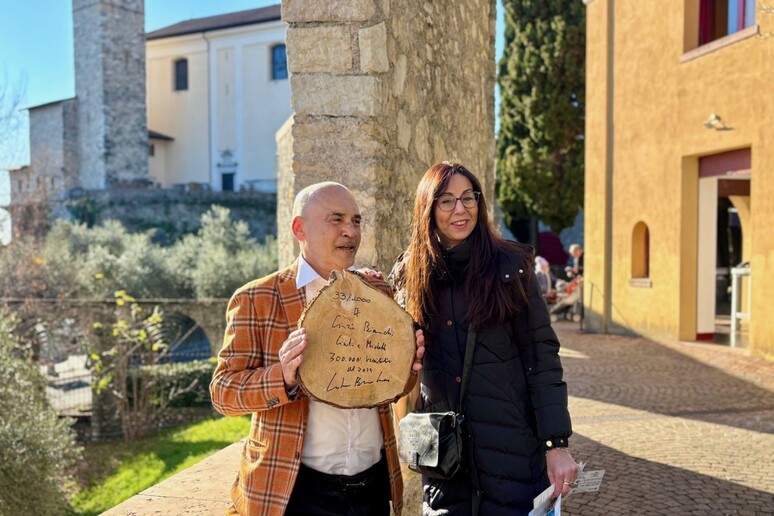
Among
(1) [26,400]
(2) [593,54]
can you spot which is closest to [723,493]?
(1) [26,400]

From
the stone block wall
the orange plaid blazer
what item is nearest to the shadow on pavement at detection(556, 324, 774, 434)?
the stone block wall

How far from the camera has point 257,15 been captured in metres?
37.0

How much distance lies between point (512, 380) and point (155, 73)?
41279mm

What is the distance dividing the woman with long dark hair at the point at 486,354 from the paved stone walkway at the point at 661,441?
1.26 meters

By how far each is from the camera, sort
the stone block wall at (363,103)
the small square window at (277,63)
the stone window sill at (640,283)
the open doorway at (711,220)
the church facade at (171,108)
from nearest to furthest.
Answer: the stone block wall at (363,103)
the open doorway at (711,220)
the stone window sill at (640,283)
the church facade at (171,108)
the small square window at (277,63)

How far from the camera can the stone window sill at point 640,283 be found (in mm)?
11648

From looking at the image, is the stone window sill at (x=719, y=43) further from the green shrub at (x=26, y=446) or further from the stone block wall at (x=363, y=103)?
the green shrub at (x=26, y=446)

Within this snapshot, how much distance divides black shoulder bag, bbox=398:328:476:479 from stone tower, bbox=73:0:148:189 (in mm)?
35635

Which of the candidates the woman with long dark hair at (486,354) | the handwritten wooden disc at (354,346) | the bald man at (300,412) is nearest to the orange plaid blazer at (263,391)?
the bald man at (300,412)

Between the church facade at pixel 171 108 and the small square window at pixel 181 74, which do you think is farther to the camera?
the small square window at pixel 181 74

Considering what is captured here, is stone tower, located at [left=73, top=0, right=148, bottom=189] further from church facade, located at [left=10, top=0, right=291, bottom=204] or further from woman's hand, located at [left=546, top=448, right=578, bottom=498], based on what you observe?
woman's hand, located at [left=546, top=448, right=578, bottom=498]

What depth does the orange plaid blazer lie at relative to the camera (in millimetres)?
1971

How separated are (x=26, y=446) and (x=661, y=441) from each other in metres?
6.55

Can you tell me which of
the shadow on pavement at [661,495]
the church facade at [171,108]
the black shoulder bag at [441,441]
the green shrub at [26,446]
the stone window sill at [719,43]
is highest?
the church facade at [171,108]
